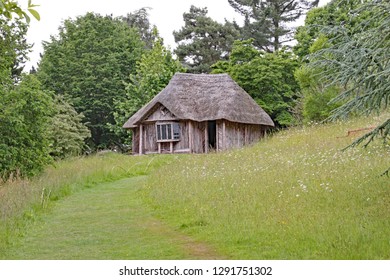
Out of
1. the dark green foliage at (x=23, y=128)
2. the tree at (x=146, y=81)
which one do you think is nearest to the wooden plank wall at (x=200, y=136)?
the tree at (x=146, y=81)

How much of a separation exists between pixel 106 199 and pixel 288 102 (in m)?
21.1

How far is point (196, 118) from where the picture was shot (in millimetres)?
25594

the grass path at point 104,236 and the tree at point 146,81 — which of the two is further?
the tree at point 146,81

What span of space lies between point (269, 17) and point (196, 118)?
33.1 ft

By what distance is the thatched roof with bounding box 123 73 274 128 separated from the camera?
25.6m

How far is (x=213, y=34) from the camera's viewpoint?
105 feet

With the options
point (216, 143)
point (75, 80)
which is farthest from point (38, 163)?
point (75, 80)

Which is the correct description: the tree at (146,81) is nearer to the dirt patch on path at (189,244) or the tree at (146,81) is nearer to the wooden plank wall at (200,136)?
the wooden plank wall at (200,136)

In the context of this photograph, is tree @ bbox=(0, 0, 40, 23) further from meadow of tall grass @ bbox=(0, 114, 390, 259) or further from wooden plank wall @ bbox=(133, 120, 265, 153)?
wooden plank wall @ bbox=(133, 120, 265, 153)

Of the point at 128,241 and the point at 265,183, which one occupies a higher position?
the point at 265,183

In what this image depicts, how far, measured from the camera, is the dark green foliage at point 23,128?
14.1 metres

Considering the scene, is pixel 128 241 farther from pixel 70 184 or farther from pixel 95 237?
pixel 70 184

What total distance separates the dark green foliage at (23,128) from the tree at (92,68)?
1691cm

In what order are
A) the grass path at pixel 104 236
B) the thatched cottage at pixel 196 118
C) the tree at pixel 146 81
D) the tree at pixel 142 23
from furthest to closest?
1. the tree at pixel 142 23
2. the tree at pixel 146 81
3. the thatched cottage at pixel 196 118
4. the grass path at pixel 104 236
